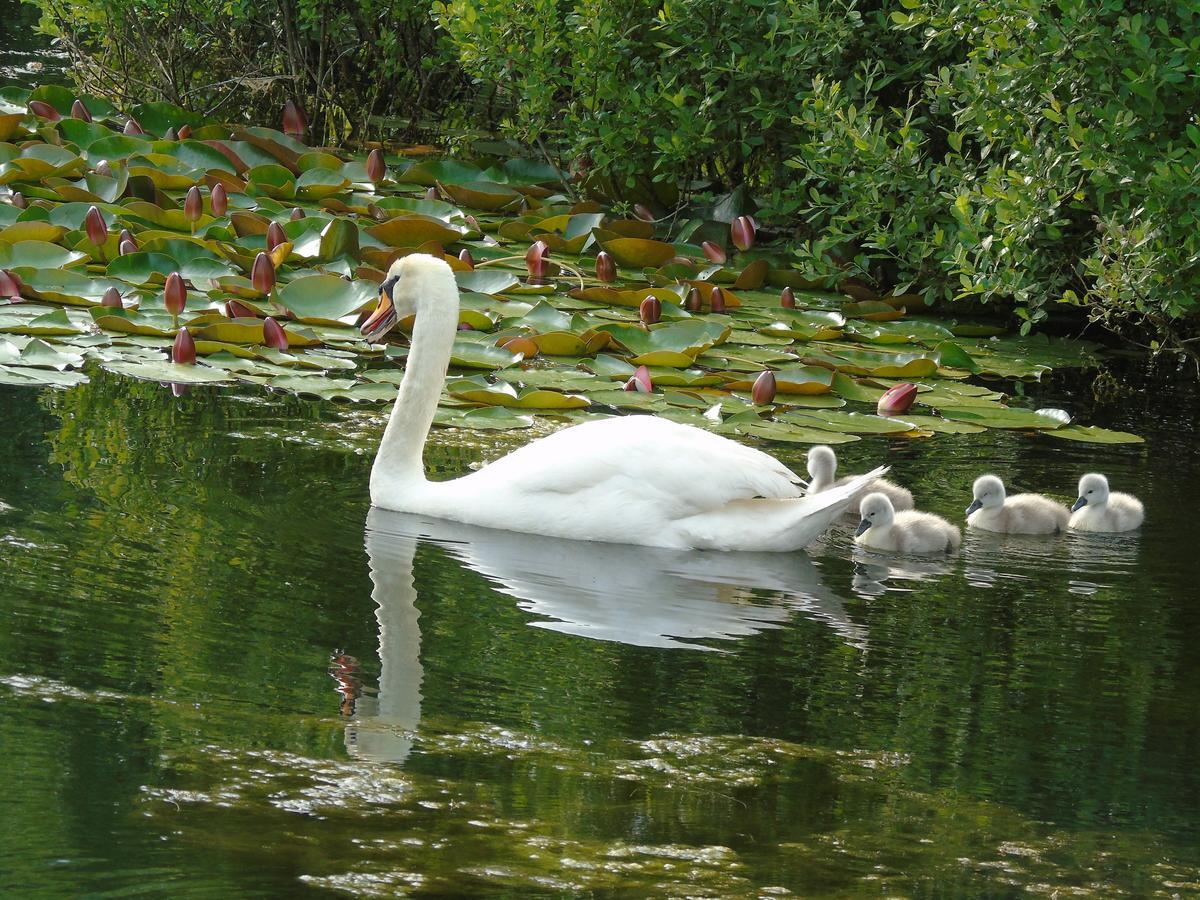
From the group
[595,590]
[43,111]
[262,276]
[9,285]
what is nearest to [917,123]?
[262,276]

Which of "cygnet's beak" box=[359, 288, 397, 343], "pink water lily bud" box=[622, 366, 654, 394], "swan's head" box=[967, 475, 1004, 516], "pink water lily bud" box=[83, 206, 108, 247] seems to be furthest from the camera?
"pink water lily bud" box=[83, 206, 108, 247]

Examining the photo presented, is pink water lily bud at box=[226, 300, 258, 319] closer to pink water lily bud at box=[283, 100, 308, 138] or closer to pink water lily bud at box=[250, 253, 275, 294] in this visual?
pink water lily bud at box=[250, 253, 275, 294]

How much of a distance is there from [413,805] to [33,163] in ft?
25.3

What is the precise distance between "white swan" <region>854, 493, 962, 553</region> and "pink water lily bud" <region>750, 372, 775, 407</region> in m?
1.53

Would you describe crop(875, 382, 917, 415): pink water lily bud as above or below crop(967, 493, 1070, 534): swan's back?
above

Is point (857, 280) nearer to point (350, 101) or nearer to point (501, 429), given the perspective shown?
point (501, 429)

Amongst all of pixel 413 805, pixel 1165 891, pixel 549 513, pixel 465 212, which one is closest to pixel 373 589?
pixel 549 513

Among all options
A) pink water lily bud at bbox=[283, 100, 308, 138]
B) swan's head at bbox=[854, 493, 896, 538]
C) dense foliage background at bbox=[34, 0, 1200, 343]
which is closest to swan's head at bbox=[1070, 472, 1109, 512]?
swan's head at bbox=[854, 493, 896, 538]

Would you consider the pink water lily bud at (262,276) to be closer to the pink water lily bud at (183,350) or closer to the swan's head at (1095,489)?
the pink water lily bud at (183,350)

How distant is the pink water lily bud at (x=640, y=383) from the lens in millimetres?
7621

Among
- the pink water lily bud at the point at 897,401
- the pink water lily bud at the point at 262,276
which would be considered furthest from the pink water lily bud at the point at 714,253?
the pink water lily bud at the point at 262,276

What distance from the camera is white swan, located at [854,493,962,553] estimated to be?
609cm

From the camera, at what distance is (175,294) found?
7.95 m

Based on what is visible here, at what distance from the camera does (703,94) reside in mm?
11148
